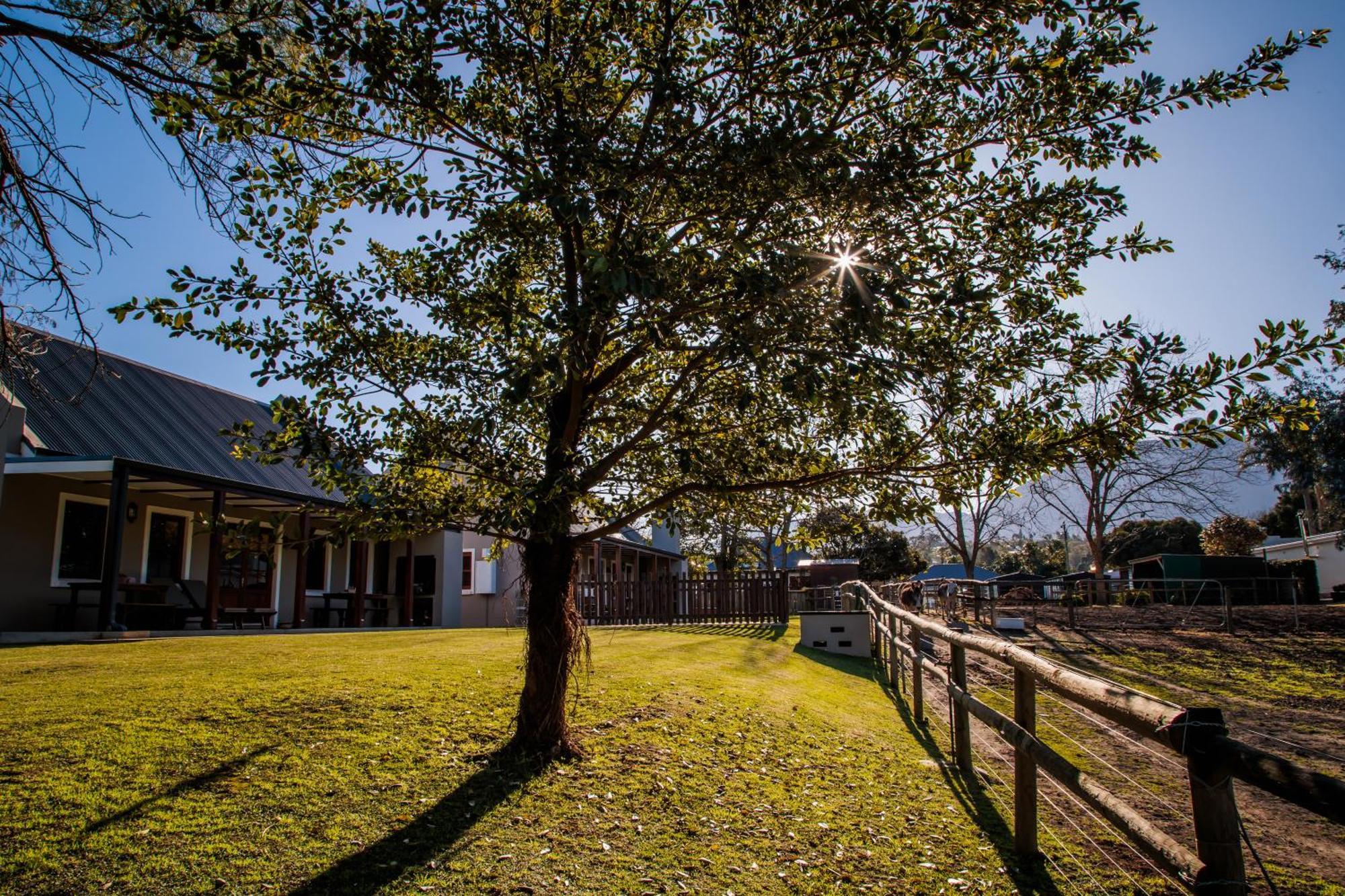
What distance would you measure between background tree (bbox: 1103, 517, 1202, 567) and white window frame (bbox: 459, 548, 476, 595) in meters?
39.0

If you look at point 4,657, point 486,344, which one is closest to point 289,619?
point 4,657

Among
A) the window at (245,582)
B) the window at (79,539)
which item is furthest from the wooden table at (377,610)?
the window at (79,539)

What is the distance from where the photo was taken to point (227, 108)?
5.15 meters

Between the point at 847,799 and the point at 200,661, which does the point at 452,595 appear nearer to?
the point at 200,661

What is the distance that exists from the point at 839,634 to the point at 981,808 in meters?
9.28

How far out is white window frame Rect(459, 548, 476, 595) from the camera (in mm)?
24328

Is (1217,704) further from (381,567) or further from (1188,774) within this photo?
(381,567)

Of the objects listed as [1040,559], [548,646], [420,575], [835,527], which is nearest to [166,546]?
[420,575]

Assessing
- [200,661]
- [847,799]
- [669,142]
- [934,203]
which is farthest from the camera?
[200,661]

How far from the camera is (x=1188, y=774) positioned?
164 inches

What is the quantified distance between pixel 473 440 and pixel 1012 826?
4543mm

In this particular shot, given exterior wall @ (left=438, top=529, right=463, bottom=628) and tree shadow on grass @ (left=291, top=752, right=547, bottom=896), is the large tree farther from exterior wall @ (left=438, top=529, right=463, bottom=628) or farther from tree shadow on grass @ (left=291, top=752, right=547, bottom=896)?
exterior wall @ (left=438, top=529, right=463, bottom=628)

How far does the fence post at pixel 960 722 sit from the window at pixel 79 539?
14.9 m

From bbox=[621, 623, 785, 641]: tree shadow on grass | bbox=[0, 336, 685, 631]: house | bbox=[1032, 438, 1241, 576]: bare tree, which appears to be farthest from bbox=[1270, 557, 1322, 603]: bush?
bbox=[0, 336, 685, 631]: house
